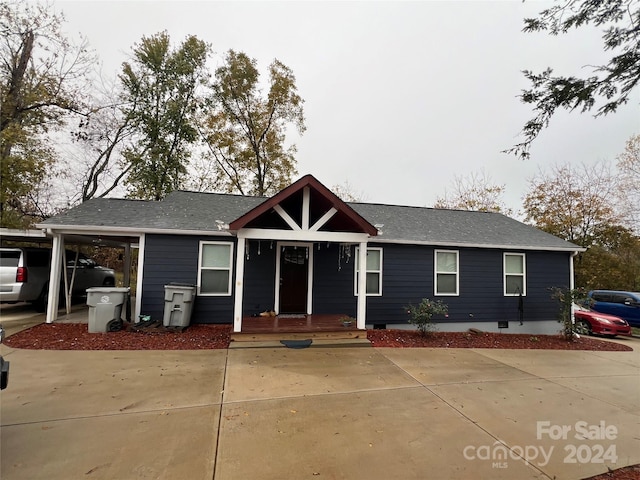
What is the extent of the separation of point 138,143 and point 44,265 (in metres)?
10.5

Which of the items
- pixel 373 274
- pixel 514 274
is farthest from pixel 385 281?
pixel 514 274

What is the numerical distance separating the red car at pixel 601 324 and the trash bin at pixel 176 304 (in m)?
12.0

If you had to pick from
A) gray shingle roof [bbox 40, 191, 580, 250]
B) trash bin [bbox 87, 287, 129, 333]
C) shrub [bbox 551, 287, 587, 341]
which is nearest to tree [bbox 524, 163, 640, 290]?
gray shingle roof [bbox 40, 191, 580, 250]

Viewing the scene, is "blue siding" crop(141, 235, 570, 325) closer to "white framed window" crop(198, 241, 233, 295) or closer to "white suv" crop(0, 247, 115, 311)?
"white framed window" crop(198, 241, 233, 295)

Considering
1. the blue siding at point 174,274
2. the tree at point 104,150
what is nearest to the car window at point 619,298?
the blue siding at point 174,274

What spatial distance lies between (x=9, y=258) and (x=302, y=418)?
9.48m

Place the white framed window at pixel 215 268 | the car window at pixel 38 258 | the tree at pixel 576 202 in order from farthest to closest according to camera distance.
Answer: the tree at pixel 576 202 < the car window at pixel 38 258 < the white framed window at pixel 215 268

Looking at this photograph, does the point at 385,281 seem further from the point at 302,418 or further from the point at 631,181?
the point at 631,181

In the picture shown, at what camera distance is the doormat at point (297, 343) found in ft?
20.3

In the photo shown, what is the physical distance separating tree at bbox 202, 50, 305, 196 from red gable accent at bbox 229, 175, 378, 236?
1341 cm

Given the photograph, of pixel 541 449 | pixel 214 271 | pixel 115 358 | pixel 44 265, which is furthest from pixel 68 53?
pixel 541 449

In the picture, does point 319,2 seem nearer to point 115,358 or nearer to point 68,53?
point 68,53

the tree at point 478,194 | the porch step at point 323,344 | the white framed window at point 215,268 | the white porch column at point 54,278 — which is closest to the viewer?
the porch step at point 323,344

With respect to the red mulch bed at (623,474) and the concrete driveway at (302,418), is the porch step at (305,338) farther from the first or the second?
the red mulch bed at (623,474)
